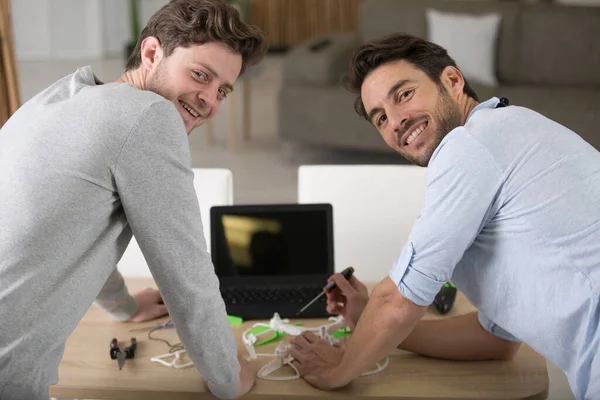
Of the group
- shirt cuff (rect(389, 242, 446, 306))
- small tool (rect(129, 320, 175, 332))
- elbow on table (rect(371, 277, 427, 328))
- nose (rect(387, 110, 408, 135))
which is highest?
nose (rect(387, 110, 408, 135))

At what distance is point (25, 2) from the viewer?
7750mm

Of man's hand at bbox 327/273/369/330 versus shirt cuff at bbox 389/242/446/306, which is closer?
shirt cuff at bbox 389/242/446/306

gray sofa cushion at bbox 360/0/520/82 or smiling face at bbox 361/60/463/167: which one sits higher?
smiling face at bbox 361/60/463/167

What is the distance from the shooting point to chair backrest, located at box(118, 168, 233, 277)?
2271 mm

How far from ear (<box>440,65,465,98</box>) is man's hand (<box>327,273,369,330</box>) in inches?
18.6

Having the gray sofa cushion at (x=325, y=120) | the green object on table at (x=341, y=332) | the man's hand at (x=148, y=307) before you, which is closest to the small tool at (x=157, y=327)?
the man's hand at (x=148, y=307)

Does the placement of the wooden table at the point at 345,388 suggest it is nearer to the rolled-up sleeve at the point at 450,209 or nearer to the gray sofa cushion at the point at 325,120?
the rolled-up sleeve at the point at 450,209

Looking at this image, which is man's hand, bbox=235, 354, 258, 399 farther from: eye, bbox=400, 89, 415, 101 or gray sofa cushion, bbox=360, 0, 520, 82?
gray sofa cushion, bbox=360, 0, 520, 82

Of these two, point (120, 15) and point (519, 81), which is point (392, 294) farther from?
point (120, 15)

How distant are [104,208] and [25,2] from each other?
701cm

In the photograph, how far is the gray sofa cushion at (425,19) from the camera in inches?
195

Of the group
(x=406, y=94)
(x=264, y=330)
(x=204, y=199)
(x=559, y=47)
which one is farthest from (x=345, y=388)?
(x=559, y=47)

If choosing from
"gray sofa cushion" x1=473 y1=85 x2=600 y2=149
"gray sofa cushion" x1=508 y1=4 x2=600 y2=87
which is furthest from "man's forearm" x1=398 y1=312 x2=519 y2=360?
"gray sofa cushion" x1=508 y1=4 x2=600 y2=87

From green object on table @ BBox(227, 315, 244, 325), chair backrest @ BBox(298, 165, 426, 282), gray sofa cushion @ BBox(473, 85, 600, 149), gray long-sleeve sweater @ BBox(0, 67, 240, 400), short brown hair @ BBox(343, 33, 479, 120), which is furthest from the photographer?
gray sofa cushion @ BBox(473, 85, 600, 149)
